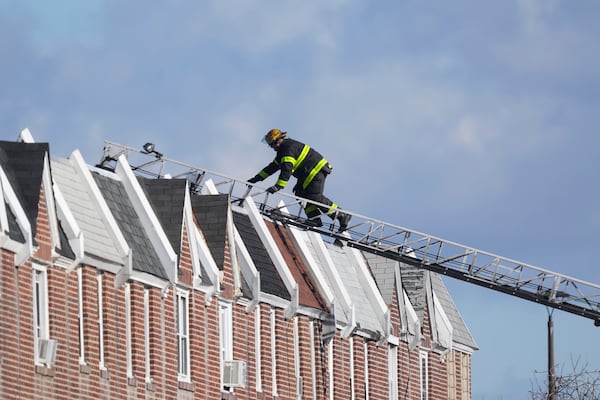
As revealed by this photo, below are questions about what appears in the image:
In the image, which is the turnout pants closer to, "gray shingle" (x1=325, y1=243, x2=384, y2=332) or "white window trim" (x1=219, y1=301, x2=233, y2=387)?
"gray shingle" (x1=325, y1=243, x2=384, y2=332)

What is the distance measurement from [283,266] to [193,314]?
16.0 feet

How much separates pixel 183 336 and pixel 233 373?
1.79 meters

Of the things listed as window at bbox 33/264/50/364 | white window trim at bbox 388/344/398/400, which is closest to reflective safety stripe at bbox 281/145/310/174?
white window trim at bbox 388/344/398/400

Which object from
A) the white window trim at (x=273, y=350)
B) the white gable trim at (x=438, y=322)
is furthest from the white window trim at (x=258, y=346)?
the white gable trim at (x=438, y=322)

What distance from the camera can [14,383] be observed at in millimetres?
38469

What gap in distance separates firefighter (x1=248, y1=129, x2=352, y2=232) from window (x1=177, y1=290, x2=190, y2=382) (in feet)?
14.6

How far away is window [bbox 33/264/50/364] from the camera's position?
39844 mm

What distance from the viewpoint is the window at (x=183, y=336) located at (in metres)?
45.2

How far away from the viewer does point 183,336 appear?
45438 mm

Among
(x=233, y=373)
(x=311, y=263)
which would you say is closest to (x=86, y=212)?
(x=233, y=373)

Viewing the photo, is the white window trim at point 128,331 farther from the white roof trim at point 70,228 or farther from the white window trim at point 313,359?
the white window trim at point 313,359

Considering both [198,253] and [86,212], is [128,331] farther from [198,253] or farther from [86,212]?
[198,253]

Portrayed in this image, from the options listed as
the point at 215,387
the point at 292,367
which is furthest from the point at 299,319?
the point at 215,387

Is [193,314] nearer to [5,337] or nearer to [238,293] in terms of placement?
[238,293]
